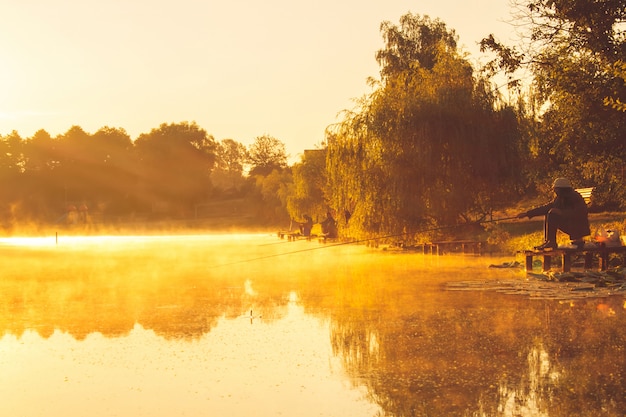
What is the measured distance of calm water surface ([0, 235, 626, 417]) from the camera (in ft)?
24.8

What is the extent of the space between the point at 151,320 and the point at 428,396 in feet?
21.9

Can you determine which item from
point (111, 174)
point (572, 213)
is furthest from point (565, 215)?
point (111, 174)

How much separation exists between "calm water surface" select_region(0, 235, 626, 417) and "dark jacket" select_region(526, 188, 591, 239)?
5.43ft

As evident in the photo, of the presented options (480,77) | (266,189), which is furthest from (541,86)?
(266,189)

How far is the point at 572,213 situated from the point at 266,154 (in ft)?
363

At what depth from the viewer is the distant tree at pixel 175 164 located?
99.8 meters

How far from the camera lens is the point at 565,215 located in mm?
18969

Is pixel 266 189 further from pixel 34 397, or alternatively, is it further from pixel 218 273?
pixel 34 397

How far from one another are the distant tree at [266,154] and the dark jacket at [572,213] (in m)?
107

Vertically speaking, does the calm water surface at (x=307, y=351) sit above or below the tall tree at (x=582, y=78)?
below

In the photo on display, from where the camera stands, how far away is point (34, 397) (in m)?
8.05

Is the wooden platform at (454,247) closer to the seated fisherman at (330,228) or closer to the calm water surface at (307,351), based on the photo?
the calm water surface at (307,351)

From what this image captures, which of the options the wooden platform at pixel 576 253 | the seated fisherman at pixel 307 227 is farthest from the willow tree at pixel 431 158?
the seated fisherman at pixel 307 227

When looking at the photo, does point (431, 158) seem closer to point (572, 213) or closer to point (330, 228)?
Answer: point (572, 213)
